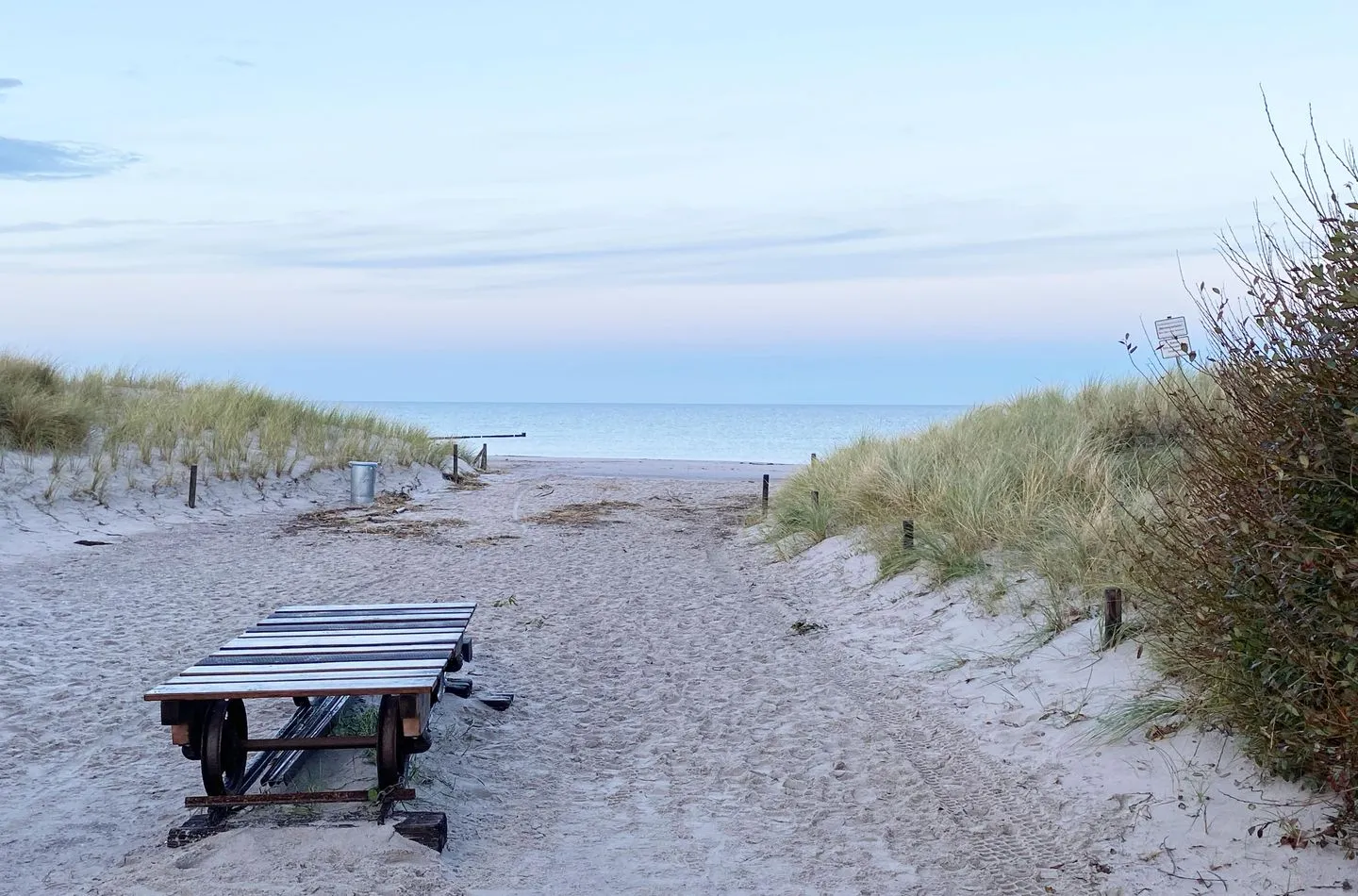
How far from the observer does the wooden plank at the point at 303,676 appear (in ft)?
14.0

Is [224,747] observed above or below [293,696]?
below

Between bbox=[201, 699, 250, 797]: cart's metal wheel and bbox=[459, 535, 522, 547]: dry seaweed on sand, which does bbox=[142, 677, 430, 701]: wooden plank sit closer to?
bbox=[201, 699, 250, 797]: cart's metal wheel

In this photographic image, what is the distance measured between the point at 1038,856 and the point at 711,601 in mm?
5531

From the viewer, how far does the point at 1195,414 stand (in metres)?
4.60

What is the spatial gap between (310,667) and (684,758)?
1913 millimetres

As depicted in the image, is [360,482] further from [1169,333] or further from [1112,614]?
[1112,614]

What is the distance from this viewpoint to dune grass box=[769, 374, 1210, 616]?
304 inches

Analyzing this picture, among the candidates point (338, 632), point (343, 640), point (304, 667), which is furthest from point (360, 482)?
point (304, 667)

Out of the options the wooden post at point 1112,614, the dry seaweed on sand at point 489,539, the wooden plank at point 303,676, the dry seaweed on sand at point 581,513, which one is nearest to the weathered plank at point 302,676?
the wooden plank at point 303,676

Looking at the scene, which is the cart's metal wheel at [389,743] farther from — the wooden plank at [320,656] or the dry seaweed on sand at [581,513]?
the dry seaweed on sand at [581,513]

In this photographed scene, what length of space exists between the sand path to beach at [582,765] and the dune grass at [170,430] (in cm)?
554

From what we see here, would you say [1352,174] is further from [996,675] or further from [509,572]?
[509,572]

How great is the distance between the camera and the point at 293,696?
4.12 m

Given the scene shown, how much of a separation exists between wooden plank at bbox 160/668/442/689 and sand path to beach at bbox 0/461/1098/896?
0.57 meters
